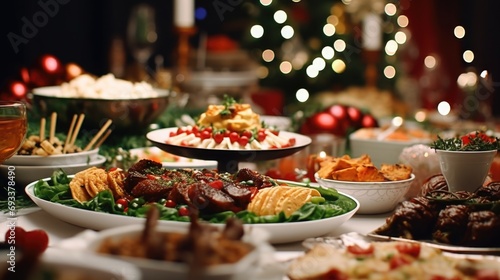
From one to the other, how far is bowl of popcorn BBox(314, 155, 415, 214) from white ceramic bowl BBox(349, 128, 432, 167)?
525mm

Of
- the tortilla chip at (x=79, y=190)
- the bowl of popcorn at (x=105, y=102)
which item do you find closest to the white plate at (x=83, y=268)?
the tortilla chip at (x=79, y=190)

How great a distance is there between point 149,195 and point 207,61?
13.3ft

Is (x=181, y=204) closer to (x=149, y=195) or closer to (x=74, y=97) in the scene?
(x=149, y=195)

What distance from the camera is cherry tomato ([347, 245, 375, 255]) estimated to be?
1.56m

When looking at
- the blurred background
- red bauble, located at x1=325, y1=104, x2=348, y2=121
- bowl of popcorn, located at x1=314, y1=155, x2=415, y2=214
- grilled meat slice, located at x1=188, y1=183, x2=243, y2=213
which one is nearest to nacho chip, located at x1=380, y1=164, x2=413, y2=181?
bowl of popcorn, located at x1=314, y1=155, x2=415, y2=214

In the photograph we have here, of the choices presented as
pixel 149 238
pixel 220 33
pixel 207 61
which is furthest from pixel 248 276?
pixel 220 33

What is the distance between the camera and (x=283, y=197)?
6.21 feet

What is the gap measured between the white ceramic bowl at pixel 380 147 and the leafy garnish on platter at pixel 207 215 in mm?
809

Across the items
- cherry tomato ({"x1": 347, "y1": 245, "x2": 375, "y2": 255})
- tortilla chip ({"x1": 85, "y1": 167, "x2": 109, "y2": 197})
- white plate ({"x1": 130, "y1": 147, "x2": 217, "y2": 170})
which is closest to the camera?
cherry tomato ({"x1": 347, "y1": 245, "x2": 375, "y2": 255})

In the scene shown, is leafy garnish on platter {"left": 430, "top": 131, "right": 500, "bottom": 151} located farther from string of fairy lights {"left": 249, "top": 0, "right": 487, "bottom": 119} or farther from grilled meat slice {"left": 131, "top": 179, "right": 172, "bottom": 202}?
string of fairy lights {"left": 249, "top": 0, "right": 487, "bottom": 119}

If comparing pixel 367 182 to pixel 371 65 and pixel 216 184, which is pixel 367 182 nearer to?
pixel 216 184

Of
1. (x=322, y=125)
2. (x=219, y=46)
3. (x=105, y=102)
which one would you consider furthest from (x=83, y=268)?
(x=219, y=46)

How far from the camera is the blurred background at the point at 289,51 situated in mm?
4609

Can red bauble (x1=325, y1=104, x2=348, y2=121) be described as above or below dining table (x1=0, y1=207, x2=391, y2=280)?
above
